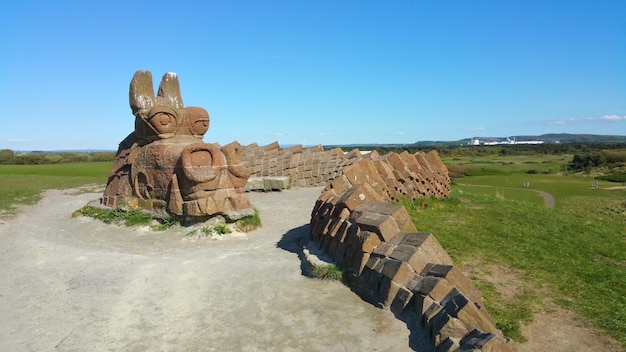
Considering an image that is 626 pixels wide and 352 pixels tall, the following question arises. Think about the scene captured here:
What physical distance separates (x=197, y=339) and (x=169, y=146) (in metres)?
6.44

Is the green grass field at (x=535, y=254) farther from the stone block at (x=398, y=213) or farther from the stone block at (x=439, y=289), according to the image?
the stone block at (x=398, y=213)

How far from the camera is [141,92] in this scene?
34.9 feet

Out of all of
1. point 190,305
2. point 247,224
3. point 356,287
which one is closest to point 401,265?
point 356,287

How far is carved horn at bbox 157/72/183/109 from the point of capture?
1117 centimetres

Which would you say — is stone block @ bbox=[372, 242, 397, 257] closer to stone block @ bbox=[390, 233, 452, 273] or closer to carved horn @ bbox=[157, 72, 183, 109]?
stone block @ bbox=[390, 233, 452, 273]

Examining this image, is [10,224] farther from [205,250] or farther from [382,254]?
[382,254]

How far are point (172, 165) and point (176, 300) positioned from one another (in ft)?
16.0

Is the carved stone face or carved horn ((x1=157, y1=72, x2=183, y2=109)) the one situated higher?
carved horn ((x1=157, y1=72, x2=183, y2=109))

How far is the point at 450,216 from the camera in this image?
10.1 metres

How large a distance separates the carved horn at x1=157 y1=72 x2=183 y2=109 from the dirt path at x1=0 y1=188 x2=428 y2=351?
12.7 feet

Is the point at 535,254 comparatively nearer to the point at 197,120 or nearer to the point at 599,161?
the point at 197,120

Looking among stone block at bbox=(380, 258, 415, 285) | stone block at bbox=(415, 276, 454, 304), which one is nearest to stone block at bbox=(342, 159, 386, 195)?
stone block at bbox=(380, 258, 415, 285)

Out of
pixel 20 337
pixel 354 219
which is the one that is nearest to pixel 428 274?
pixel 354 219

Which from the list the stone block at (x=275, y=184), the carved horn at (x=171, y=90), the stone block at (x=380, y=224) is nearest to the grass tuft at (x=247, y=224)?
the carved horn at (x=171, y=90)
